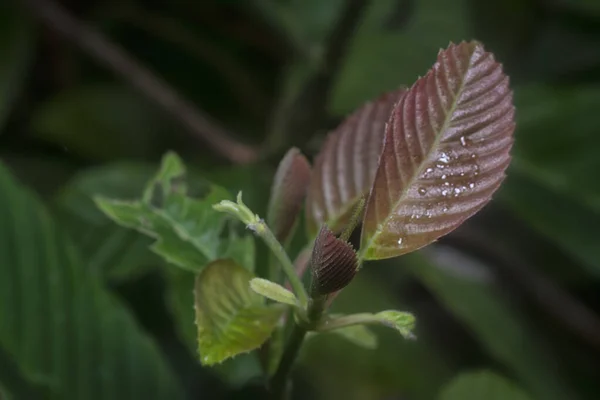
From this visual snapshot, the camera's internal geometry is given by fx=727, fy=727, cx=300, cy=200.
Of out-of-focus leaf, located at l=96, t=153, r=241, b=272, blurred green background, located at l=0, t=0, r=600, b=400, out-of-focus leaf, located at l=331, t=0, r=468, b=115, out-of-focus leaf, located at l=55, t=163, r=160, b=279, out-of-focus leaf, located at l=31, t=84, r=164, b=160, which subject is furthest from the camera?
out-of-focus leaf, located at l=31, t=84, r=164, b=160

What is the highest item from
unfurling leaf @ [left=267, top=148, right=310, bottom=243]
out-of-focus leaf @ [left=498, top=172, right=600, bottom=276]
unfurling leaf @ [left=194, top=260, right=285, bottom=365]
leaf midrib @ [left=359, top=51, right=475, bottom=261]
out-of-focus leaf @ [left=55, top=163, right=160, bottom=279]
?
leaf midrib @ [left=359, top=51, right=475, bottom=261]

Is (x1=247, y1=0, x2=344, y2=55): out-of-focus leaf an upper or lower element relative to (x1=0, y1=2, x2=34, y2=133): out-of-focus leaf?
upper

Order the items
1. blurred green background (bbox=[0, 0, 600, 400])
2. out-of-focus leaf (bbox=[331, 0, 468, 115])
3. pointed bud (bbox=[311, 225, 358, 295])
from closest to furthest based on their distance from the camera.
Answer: pointed bud (bbox=[311, 225, 358, 295]), blurred green background (bbox=[0, 0, 600, 400]), out-of-focus leaf (bbox=[331, 0, 468, 115])

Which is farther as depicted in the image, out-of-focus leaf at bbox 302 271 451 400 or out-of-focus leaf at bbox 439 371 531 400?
out-of-focus leaf at bbox 302 271 451 400

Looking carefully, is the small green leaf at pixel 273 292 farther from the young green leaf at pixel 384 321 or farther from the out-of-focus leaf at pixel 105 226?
the out-of-focus leaf at pixel 105 226

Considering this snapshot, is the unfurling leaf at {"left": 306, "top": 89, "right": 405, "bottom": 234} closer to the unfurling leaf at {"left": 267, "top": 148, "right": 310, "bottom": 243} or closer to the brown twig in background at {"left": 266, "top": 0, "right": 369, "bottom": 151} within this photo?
the unfurling leaf at {"left": 267, "top": 148, "right": 310, "bottom": 243}

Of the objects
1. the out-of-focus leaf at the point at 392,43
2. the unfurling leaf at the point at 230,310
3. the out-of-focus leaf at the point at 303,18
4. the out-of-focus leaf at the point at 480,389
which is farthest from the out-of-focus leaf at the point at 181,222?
the out-of-focus leaf at the point at 303,18

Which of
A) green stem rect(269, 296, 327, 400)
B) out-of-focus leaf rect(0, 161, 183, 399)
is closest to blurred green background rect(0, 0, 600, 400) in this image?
out-of-focus leaf rect(0, 161, 183, 399)
